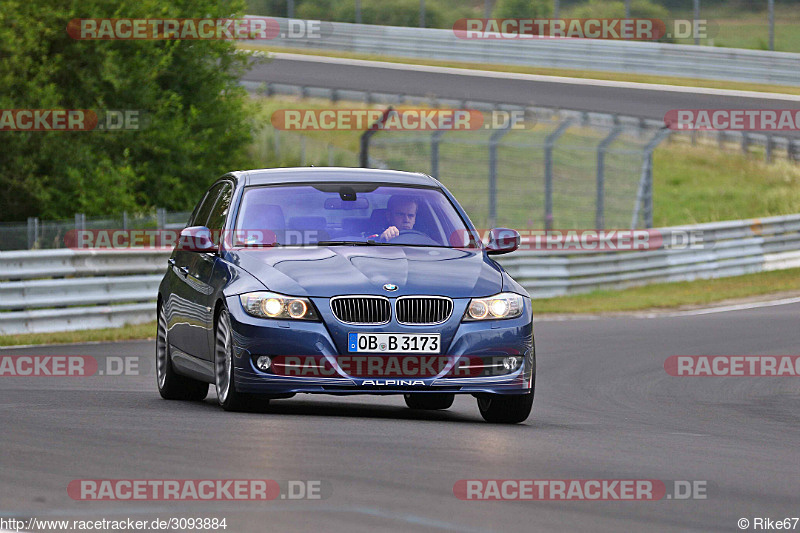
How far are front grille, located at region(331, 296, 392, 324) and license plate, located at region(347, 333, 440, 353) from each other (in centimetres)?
9

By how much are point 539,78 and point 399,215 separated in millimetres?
37237

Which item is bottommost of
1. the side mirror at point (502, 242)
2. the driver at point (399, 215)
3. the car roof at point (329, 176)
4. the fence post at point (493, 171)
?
the fence post at point (493, 171)

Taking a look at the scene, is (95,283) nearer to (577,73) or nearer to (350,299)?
(350,299)

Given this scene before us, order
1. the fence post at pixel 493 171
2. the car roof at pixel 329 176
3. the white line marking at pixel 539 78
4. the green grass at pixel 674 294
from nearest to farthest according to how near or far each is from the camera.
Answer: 1. the car roof at pixel 329 176
2. the green grass at pixel 674 294
3. the fence post at pixel 493 171
4. the white line marking at pixel 539 78

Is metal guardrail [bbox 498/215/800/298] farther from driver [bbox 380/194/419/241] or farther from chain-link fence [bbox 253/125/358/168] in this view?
driver [bbox 380/194/419/241]

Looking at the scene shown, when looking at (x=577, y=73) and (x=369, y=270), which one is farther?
(x=577, y=73)

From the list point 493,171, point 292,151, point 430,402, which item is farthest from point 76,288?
point 292,151

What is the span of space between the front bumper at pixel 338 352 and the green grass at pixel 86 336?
7.99 m

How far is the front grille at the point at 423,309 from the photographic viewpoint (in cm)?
930

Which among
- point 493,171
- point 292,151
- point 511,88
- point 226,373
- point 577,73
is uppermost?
point 226,373

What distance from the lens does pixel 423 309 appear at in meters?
9.35

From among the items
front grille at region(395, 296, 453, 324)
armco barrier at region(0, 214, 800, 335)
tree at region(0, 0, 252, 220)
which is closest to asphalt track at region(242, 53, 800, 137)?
tree at region(0, 0, 252, 220)

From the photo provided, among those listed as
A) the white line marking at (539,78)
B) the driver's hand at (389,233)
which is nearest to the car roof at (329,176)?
the driver's hand at (389,233)

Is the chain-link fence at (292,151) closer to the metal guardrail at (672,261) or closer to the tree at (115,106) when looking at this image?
the tree at (115,106)
